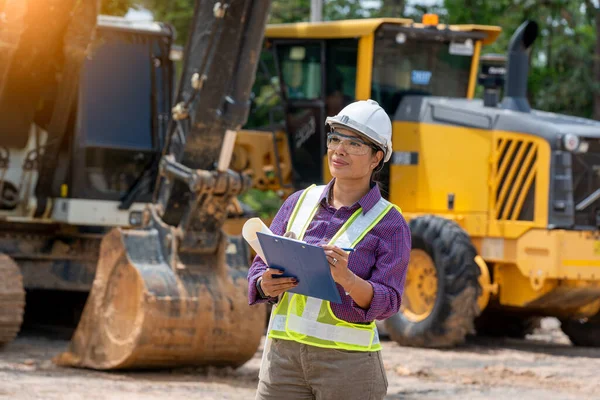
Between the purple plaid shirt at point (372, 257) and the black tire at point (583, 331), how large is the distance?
859 centimetres

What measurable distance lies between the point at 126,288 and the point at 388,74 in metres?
4.95

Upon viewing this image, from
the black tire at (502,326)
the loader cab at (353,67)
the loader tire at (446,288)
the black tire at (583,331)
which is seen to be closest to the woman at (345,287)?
the loader tire at (446,288)

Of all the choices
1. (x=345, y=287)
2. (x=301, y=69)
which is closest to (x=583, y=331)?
(x=301, y=69)

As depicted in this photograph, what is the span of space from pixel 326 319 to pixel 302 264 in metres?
0.31

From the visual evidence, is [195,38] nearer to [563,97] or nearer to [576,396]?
[576,396]

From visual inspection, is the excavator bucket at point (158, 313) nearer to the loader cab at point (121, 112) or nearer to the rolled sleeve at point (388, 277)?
the loader cab at point (121, 112)

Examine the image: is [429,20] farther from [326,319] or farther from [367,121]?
[326,319]

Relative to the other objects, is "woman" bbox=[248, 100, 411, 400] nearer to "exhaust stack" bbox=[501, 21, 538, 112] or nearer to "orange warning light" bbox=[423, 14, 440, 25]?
"exhaust stack" bbox=[501, 21, 538, 112]

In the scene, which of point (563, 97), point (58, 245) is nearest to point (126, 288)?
point (58, 245)

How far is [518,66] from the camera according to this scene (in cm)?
1200

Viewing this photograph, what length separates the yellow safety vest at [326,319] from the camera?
13.2 feet

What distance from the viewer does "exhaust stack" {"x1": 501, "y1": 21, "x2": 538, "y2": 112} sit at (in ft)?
38.8

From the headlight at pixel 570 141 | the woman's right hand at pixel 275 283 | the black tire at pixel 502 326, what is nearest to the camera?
the woman's right hand at pixel 275 283

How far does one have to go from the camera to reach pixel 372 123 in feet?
13.7
